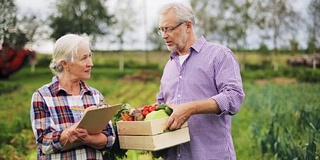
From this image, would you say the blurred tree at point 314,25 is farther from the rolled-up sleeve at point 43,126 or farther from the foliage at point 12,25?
the rolled-up sleeve at point 43,126

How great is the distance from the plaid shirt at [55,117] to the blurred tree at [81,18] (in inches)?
639

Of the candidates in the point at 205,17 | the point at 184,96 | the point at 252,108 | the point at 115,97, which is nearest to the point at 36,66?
the point at 115,97

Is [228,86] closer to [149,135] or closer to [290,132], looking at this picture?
[149,135]

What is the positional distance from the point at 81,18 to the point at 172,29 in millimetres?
18550

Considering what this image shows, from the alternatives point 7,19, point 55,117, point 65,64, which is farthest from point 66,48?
point 7,19

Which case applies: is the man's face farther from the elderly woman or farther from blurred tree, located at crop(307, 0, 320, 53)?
blurred tree, located at crop(307, 0, 320, 53)

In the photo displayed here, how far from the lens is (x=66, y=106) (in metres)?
2.46

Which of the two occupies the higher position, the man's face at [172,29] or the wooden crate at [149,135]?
the man's face at [172,29]

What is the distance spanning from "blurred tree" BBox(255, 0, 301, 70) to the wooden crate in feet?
50.0

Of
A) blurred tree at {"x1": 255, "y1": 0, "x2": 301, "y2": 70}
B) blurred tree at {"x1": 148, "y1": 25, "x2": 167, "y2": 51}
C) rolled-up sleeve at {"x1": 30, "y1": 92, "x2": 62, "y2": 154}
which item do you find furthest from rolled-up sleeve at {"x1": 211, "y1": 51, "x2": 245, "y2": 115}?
blurred tree at {"x1": 148, "y1": 25, "x2": 167, "y2": 51}

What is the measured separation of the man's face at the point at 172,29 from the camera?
8.73 feet

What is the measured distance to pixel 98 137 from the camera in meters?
2.47

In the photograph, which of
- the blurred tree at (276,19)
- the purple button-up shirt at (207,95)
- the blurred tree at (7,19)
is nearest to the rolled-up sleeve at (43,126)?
the purple button-up shirt at (207,95)

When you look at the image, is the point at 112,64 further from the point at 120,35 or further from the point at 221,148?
the point at 221,148
